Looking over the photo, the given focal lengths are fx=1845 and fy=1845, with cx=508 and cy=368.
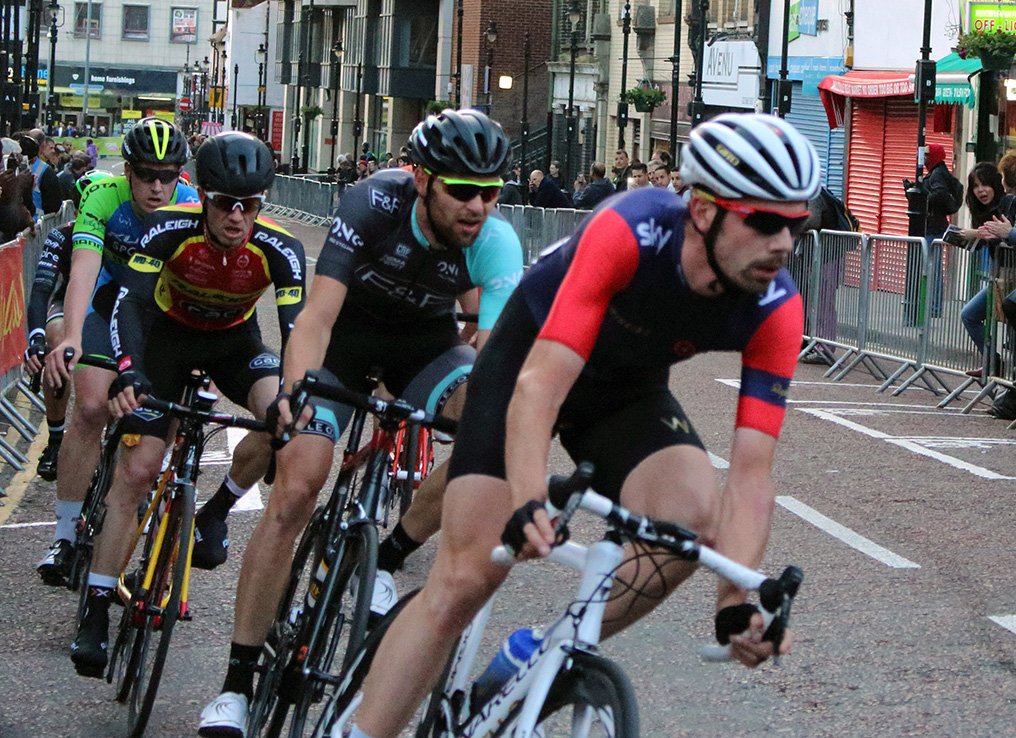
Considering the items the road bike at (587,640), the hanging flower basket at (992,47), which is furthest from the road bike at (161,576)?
the hanging flower basket at (992,47)

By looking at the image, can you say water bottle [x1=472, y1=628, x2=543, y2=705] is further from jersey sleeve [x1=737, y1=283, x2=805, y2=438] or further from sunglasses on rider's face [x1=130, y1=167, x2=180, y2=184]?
sunglasses on rider's face [x1=130, y1=167, x2=180, y2=184]

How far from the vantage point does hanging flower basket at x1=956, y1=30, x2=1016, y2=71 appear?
22.4 m

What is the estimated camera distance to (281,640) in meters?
5.38

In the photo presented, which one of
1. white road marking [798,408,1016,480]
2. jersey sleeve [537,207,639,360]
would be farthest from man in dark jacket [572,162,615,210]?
jersey sleeve [537,207,639,360]

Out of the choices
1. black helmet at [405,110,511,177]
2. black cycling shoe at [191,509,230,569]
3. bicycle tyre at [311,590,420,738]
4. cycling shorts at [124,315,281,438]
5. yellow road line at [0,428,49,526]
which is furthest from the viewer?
yellow road line at [0,428,49,526]

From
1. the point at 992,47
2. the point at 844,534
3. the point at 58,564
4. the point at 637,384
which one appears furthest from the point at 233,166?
the point at 992,47

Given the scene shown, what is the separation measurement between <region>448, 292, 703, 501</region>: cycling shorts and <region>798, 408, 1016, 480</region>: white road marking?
709cm

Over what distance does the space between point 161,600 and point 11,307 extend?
7.86m

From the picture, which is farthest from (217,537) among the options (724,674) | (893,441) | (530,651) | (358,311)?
(893,441)

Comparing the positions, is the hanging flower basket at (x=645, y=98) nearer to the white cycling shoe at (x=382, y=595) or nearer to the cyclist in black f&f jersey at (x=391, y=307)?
the cyclist in black f&f jersey at (x=391, y=307)

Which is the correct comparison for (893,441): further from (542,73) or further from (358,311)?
(542,73)

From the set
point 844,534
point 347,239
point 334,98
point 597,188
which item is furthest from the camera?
point 334,98

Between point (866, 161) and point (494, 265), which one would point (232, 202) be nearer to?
point (494, 265)

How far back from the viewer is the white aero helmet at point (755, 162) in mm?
3682
